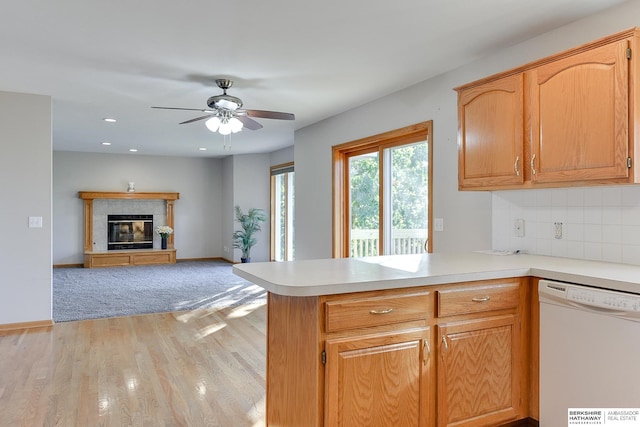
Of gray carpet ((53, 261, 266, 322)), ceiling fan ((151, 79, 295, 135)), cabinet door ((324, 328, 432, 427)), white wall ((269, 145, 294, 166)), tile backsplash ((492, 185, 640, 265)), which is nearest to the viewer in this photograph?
cabinet door ((324, 328, 432, 427))

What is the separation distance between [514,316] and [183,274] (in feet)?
22.0

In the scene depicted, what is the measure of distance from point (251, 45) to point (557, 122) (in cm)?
206

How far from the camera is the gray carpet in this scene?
5.33m

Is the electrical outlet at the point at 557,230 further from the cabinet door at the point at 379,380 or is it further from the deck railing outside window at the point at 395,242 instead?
the deck railing outside window at the point at 395,242

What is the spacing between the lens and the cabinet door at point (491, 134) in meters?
2.66

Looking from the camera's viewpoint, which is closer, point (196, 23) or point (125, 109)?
point (196, 23)

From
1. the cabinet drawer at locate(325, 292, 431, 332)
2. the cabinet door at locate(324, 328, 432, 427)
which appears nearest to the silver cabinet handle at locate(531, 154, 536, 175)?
the cabinet drawer at locate(325, 292, 431, 332)

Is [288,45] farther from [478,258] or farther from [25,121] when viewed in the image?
[25,121]

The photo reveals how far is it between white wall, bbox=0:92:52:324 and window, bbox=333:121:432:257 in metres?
3.17

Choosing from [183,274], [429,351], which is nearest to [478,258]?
[429,351]

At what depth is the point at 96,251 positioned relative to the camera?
9.18 metres

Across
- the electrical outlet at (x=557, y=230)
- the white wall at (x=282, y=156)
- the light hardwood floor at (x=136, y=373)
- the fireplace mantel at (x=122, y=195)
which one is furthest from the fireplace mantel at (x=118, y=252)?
the electrical outlet at (x=557, y=230)

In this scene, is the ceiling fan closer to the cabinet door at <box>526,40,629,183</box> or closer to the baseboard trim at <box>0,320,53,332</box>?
the cabinet door at <box>526,40,629,183</box>

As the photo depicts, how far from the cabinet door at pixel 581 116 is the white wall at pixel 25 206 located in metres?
4.52
